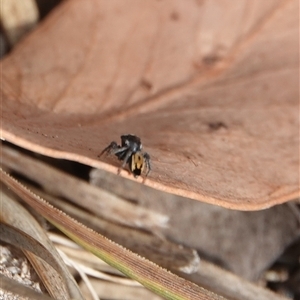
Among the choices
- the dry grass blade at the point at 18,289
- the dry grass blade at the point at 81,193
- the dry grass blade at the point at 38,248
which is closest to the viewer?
the dry grass blade at the point at 18,289

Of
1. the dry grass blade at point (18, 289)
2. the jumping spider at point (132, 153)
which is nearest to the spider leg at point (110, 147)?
the jumping spider at point (132, 153)

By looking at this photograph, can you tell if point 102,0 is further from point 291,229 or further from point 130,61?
point 291,229

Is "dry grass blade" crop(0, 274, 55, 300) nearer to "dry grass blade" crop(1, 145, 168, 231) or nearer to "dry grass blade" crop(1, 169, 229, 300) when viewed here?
"dry grass blade" crop(1, 169, 229, 300)

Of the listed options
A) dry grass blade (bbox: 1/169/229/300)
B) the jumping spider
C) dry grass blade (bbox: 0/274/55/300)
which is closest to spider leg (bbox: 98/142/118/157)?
the jumping spider

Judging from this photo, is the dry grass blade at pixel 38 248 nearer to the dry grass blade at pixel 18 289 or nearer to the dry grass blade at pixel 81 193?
the dry grass blade at pixel 18 289

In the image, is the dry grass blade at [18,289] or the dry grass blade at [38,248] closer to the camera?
the dry grass blade at [18,289]

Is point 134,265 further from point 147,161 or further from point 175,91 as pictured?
point 175,91

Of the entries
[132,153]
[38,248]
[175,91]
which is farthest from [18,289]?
[175,91]
